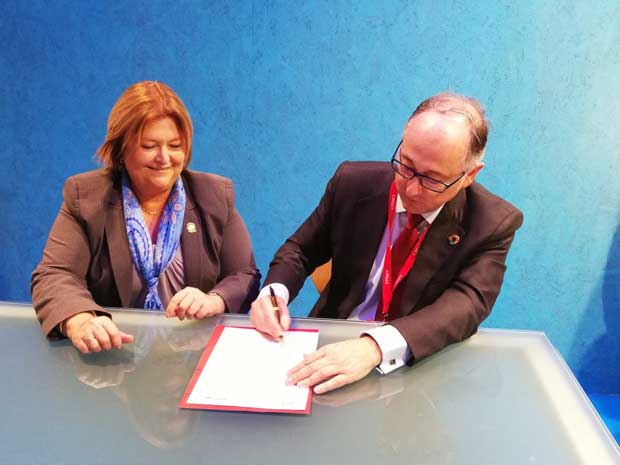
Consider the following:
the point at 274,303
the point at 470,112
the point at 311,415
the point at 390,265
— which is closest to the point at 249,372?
the point at 311,415

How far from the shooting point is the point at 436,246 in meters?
1.71

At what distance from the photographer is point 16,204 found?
3.30 m

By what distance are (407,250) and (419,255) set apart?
5cm

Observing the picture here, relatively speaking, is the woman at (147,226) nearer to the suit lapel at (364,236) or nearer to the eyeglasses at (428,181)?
the suit lapel at (364,236)

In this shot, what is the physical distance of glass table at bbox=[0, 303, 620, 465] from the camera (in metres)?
1.02

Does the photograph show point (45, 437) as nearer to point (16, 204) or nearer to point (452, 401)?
point (452, 401)

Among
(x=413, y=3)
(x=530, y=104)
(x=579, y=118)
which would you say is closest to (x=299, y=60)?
(x=413, y=3)

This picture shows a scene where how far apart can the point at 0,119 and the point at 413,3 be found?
2.33 meters

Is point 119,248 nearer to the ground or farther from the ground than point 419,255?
nearer to the ground

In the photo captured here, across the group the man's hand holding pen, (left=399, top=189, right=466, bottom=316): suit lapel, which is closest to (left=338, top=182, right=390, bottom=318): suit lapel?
(left=399, top=189, right=466, bottom=316): suit lapel

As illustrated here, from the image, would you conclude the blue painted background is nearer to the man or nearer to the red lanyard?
the man

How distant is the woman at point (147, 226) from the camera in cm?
176

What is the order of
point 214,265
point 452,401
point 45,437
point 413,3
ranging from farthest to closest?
point 413,3 < point 214,265 < point 452,401 < point 45,437

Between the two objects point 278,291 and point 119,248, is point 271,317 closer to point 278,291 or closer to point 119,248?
Result: point 278,291
